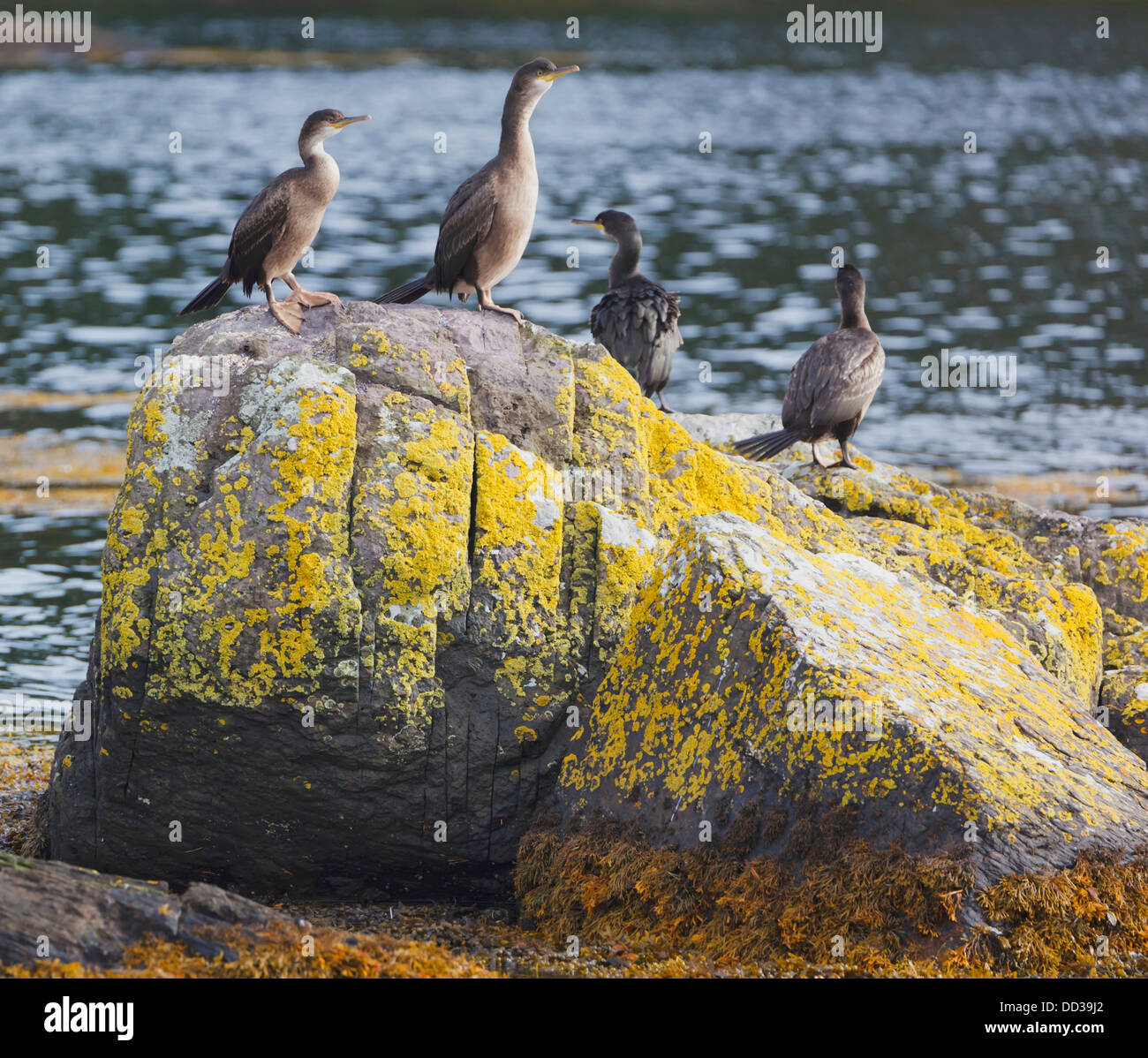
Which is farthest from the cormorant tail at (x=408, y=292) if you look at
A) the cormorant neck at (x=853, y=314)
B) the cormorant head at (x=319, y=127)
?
the cormorant neck at (x=853, y=314)

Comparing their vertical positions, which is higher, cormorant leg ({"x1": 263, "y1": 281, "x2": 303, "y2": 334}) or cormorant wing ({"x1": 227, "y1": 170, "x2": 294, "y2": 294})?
cormorant wing ({"x1": 227, "y1": 170, "x2": 294, "y2": 294})

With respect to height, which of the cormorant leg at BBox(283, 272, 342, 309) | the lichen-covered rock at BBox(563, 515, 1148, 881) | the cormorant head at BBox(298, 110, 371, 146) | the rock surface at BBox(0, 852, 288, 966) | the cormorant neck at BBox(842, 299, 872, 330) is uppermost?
the cormorant head at BBox(298, 110, 371, 146)

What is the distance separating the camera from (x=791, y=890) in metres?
5.55

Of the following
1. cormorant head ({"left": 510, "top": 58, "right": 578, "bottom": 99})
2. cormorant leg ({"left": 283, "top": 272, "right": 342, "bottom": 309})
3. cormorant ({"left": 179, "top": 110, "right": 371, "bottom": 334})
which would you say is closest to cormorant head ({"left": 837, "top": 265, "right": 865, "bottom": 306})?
cormorant head ({"left": 510, "top": 58, "right": 578, "bottom": 99})

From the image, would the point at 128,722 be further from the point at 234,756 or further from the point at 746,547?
the point at 746,547

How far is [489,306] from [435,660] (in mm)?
2274

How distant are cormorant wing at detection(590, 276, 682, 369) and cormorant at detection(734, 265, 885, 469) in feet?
4.51

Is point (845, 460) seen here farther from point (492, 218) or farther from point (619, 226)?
point (619, 226)

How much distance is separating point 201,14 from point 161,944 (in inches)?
2913

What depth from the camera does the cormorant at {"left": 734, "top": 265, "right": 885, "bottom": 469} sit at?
379 inches

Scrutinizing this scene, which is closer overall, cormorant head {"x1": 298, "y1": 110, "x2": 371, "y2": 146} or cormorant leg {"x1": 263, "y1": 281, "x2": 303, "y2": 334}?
cormorant leg {"x1": 263, "y1": 281, "x2": 303, "y2": 334}

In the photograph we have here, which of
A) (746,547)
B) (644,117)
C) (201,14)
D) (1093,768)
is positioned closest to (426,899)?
(746,547)

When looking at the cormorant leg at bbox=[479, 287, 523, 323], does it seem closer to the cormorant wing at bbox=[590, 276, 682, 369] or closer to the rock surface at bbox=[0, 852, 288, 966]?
the cormorant wing at bbox=[590, 276, 682, 369]

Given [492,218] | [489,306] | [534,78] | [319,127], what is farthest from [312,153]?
[534,78]
